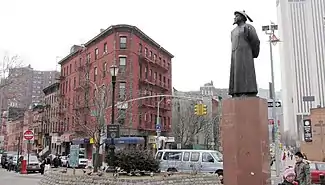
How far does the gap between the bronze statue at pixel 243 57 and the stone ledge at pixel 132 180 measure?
570 centimetres

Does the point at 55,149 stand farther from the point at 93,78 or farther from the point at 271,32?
the point at 271,32

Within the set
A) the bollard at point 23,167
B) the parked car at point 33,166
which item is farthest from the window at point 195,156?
the parked car at point 33,166

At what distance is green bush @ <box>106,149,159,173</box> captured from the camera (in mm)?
16312

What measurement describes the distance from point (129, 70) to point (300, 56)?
3541 inches

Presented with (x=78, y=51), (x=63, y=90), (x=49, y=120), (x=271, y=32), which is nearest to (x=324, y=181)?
(x=271, y=32)

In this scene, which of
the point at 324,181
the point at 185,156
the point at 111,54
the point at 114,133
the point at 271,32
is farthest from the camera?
the point at 111,54

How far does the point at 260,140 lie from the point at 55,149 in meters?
62.7

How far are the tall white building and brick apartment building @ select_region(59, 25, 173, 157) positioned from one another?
211 feet

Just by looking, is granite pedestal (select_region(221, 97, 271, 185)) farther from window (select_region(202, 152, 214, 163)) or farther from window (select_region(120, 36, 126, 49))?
window (select_region(120, 36, 126, 49))

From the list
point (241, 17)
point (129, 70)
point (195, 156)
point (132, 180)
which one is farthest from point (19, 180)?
point (129, 70)

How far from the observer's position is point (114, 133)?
63.5 ft

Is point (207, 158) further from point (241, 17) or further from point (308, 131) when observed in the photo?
point (308, 131)

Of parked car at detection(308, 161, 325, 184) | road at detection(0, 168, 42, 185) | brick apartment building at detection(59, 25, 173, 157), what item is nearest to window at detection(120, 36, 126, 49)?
brick apartment building at detection(59, 25, 173, 157)

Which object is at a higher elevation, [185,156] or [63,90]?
[63,90]
